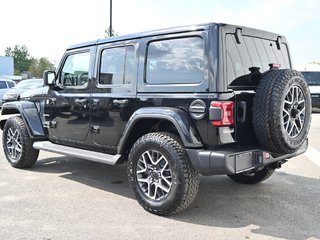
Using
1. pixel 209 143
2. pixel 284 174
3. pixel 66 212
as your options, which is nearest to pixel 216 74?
pixel 209 143

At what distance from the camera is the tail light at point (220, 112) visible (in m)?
3.67

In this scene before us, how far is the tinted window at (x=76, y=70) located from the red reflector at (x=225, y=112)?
219 cm

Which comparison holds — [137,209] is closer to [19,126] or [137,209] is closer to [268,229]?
[268,229]

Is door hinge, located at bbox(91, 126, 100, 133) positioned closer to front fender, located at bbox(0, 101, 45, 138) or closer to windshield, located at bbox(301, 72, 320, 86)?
front fender, located at bbox(0, 101, 45, 138)

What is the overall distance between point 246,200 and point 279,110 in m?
1.48

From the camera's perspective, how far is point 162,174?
4133mm

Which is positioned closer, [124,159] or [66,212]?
[66,212]

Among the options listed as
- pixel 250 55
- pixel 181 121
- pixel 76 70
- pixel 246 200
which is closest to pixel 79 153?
pixel 76 70

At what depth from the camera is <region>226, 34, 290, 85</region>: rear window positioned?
3920mm

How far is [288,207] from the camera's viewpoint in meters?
4.44

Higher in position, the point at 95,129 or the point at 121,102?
the point at 121,102

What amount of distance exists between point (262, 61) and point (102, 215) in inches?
99.1

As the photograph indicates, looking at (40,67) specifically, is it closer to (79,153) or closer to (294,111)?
(79,153)

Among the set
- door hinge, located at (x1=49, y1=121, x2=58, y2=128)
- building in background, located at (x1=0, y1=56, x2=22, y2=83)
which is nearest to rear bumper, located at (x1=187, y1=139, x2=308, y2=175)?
door hinge, located at (x1=49, y1=121, x2=58, y2=128)
